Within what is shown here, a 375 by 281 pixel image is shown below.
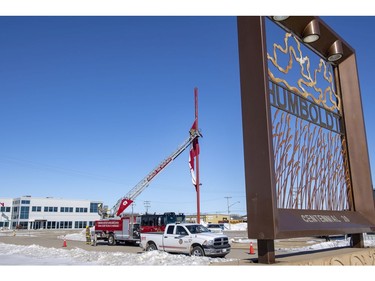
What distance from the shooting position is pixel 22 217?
271 feet

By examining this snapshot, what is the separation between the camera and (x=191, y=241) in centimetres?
1598

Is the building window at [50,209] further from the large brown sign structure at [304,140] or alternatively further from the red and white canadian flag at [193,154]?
the large brown sign structure at [304,140]

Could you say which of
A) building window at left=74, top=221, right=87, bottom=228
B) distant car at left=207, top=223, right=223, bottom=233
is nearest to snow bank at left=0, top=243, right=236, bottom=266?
distant car at left=207, top=223, right=223, bottom=233

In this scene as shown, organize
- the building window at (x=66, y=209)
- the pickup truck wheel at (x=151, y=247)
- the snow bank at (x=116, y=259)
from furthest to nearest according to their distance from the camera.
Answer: the building window at (x=66, y=209) → the pickup truck wheel at (x=151, y=247) → the snow bank at (x=116, y=259)

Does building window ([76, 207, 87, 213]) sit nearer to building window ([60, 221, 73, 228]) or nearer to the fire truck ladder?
building window ([60, 221, 73, 228])

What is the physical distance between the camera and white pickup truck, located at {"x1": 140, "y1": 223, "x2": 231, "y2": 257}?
15405mm

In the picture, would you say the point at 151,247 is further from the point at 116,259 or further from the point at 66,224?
the point at 66,224

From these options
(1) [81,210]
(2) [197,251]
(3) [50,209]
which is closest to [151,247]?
(2) [197,251]

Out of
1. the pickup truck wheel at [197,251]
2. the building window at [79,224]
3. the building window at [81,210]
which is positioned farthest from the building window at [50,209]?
the pickup truck wheel at [197,251]

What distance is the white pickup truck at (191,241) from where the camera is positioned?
50.5 ft
